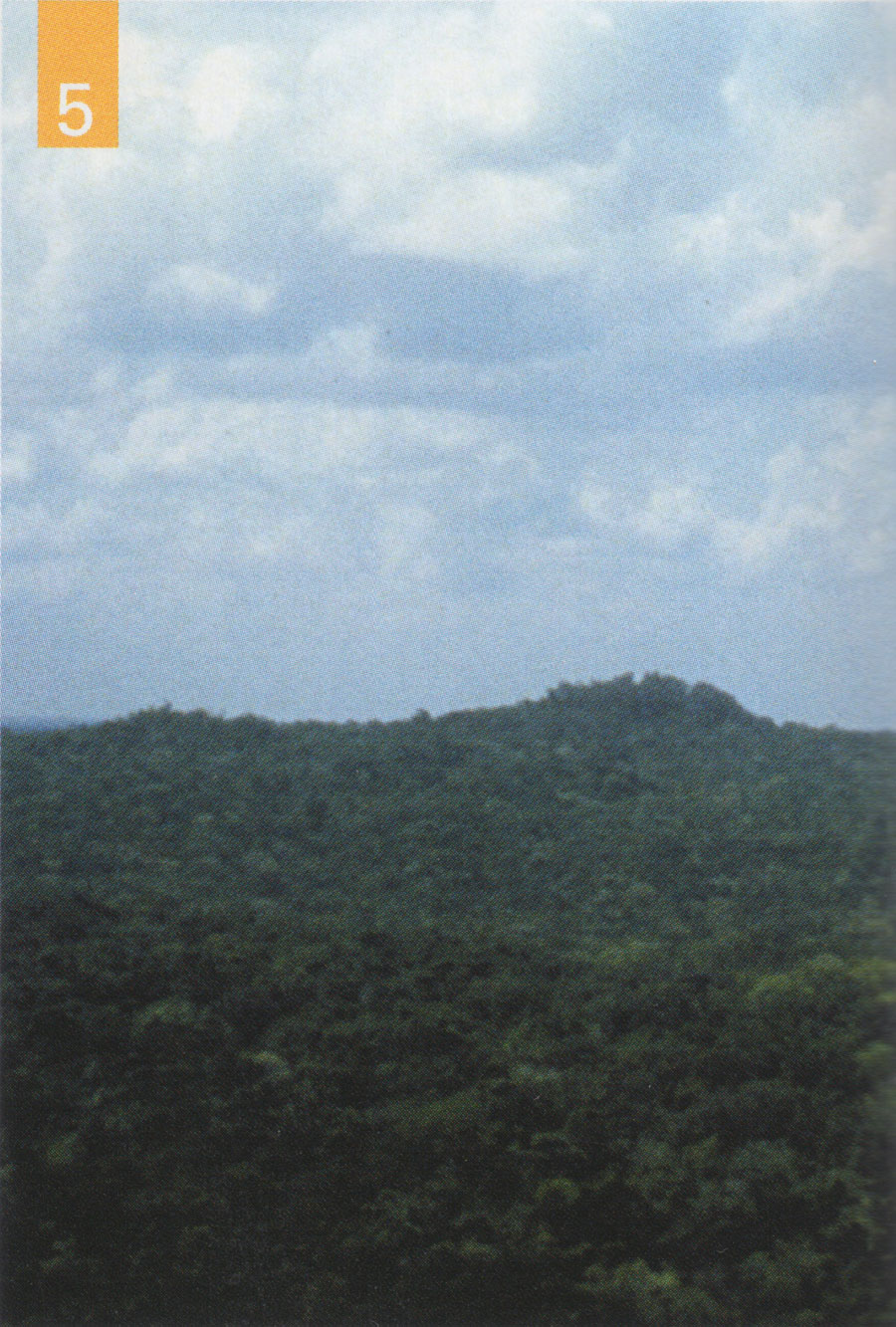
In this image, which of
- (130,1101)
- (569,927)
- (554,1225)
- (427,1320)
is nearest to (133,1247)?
(130,1101)

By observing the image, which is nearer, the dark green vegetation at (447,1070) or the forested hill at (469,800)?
the dark green vegetation at (447,1070)

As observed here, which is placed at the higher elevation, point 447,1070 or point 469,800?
point 469,800

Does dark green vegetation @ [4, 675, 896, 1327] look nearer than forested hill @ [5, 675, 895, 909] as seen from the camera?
Yes

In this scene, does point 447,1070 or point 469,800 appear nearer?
point 447,1070

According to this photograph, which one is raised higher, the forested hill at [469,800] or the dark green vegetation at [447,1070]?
the forested hill at [469,800]
